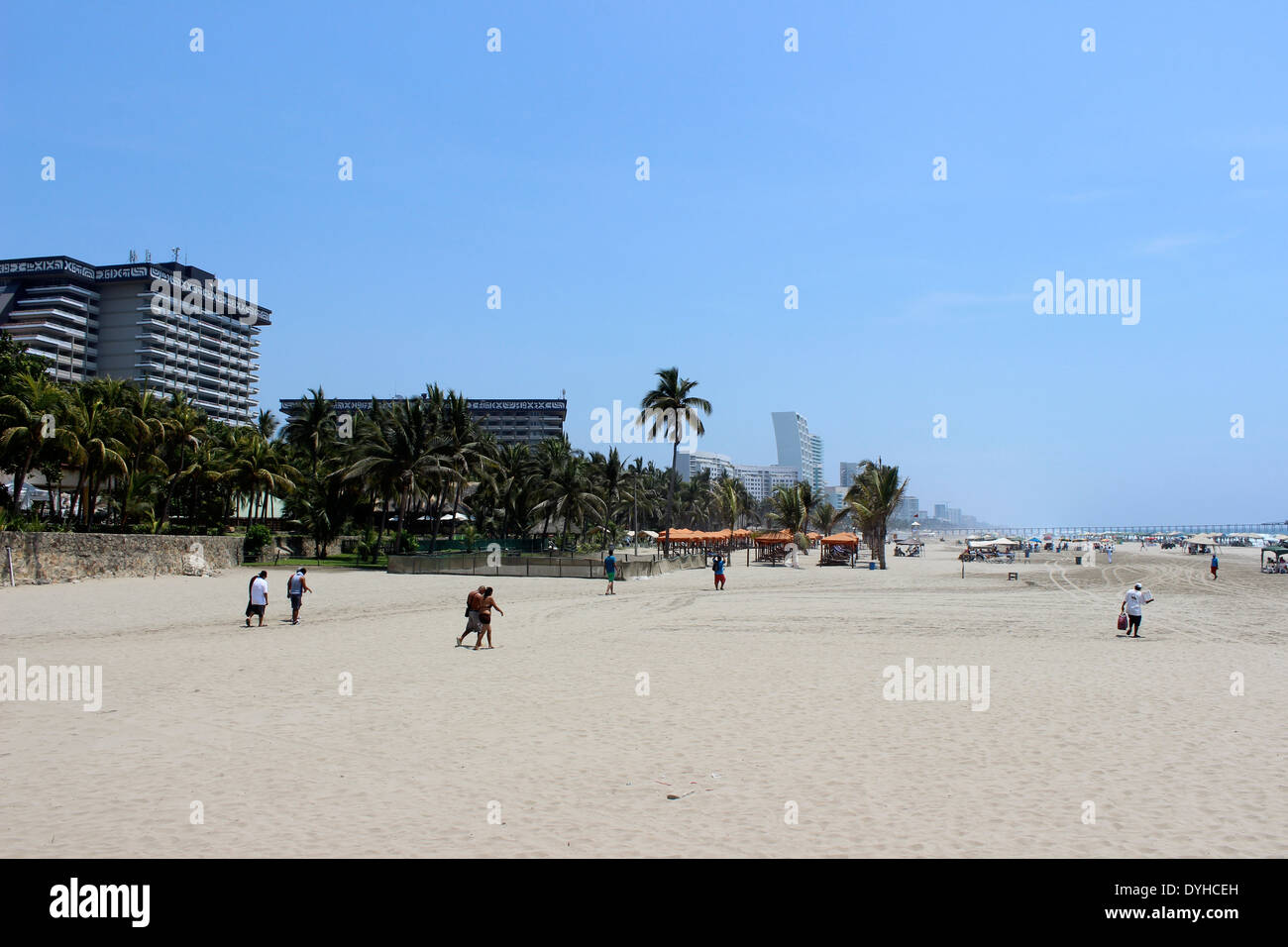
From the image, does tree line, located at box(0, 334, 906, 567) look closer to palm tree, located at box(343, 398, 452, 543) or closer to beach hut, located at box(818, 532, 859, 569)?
palm tree, located at box(343, 398, 452, 543)

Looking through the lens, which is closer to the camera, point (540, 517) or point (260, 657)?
point (260, 657)

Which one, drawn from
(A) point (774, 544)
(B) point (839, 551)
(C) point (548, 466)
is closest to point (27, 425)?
(C) point (548, 466)

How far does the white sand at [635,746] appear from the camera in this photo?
6.41 metres

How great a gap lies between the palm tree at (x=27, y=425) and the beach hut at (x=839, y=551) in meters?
44.8

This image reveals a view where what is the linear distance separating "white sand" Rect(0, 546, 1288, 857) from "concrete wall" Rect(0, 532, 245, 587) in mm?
11926

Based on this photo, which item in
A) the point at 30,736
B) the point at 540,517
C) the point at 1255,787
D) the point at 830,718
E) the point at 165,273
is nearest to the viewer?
the point at 1255,787

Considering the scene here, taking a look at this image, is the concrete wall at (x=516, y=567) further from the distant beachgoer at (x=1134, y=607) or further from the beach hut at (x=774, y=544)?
the distant beachgoer at (x=1134, y=607)

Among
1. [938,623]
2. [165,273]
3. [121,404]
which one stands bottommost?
[938,623]

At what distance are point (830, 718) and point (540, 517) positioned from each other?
60.0 m

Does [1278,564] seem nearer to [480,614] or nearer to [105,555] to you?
[480,614]
